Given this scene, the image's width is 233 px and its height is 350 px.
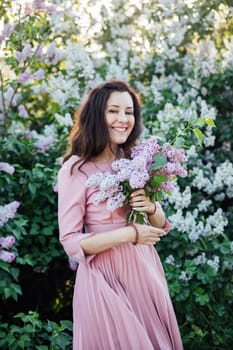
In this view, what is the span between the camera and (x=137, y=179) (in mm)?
2498

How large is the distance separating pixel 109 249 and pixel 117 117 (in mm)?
509

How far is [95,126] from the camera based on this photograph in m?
2.75

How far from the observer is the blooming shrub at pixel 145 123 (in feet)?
12.9

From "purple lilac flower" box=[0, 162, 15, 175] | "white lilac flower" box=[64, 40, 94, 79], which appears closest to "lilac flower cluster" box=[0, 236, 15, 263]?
"purple lilac flower" box=[0, 162, 15, 175]

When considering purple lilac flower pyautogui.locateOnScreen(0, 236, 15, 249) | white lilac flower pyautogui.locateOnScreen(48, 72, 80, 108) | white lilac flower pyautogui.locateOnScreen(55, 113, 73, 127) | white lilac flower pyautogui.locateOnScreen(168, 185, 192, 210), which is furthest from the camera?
white lilac flower pyautogui.locateOnScreen(48, 72, 80, 108)

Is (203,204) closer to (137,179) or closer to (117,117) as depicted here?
(117,117)

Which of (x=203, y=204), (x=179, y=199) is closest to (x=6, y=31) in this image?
(x=179, y=199)

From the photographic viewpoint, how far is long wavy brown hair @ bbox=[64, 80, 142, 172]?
2.73 m

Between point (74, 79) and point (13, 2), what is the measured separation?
637 mm

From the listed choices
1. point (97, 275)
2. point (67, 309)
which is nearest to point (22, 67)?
point (67, 309)

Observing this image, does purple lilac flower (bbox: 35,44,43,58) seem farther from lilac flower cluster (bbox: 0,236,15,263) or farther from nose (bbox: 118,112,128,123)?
nose (bbox: 118,112,128,123)

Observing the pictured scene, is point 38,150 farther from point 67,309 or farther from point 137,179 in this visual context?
point 137,179

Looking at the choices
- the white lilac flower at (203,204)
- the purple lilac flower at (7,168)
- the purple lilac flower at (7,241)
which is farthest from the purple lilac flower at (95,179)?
the white lilac flower at (203,204)

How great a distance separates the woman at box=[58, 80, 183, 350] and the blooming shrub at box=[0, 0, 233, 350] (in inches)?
36.6
